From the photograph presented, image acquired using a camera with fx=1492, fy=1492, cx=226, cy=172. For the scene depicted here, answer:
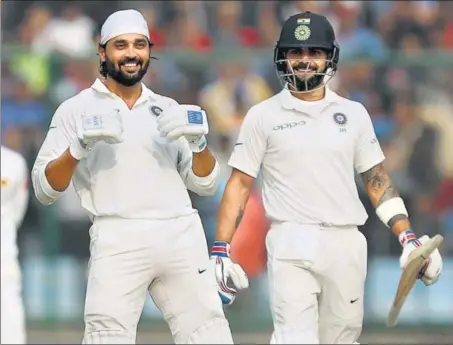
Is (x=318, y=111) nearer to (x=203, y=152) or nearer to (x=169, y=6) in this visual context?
(x=203, y=152)

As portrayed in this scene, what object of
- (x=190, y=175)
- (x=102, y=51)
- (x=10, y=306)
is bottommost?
(x=10, y=306)

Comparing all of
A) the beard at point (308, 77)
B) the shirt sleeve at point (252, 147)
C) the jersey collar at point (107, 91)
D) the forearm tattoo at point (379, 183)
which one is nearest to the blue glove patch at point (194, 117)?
the jersey collar at point (107, 91)

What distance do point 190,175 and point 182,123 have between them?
0.43 meters

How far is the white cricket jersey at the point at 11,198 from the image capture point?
10.2 meters

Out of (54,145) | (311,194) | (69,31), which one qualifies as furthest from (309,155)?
(69,31)

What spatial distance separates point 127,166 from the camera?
7645mm

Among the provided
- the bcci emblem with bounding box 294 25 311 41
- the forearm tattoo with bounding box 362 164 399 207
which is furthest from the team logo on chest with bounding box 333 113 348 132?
the bcci emblem with bounding box 294 25 311 41

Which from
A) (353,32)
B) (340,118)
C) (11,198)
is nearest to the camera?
(340,118)

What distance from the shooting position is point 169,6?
14.1 metres

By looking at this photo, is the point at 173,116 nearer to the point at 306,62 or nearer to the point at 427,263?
the point at 306,62

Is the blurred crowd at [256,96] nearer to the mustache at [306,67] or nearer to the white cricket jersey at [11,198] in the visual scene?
the white cricket jersey at [11,198]

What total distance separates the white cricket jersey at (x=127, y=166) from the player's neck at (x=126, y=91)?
0.05 m

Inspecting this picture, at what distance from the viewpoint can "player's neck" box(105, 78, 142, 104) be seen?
310 inches

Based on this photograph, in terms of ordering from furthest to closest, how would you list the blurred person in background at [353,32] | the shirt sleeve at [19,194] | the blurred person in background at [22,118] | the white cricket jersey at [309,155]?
the blurred person in background at [353,32]
the blurred person in background at [22,118]
the shirt sleeve at [19,194]
the white cricket jersey at [309,155]
